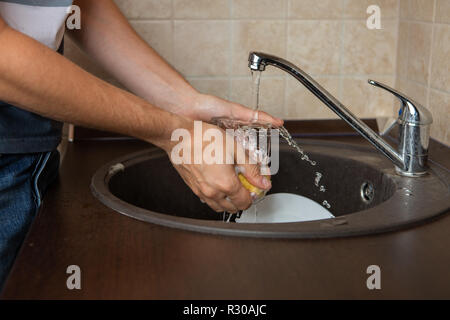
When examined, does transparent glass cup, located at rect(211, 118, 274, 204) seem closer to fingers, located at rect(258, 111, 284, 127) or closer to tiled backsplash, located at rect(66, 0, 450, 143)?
fingers, located at rect(258, 111, 284, 127)

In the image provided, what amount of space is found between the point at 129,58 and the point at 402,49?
2.20 ft

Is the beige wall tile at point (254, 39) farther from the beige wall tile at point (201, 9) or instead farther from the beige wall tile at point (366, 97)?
the beige wall tile at point (366, 97)

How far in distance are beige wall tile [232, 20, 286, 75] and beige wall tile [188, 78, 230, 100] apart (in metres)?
0.04

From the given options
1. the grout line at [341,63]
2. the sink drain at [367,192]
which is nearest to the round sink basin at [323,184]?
the sink drain at [367,192]

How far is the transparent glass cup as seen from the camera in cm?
97

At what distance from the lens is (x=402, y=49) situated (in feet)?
4.69

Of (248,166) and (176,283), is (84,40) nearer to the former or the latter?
(248,166)

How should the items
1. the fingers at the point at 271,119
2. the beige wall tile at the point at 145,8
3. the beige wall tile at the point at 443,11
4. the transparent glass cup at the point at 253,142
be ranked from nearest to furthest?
the transparent glass cup at the point at 253,142, the fingers at the point at 271,119, the beige wall tile at the point at 443,11, the beige wall tile at the point at 145,8

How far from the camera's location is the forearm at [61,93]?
758mm

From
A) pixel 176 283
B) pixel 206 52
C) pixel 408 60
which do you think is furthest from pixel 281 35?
pixel 176 283

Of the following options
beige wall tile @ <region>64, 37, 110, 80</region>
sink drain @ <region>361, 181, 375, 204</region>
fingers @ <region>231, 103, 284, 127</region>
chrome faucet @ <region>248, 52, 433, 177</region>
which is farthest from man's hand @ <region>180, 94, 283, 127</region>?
beige wall tile @ <region>64, 37, 110, 80</region>

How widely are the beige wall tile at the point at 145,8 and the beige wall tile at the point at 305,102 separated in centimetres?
34

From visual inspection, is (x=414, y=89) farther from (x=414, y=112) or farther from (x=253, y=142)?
(x=253, y=142)

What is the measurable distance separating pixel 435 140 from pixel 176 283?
32.1 inches
